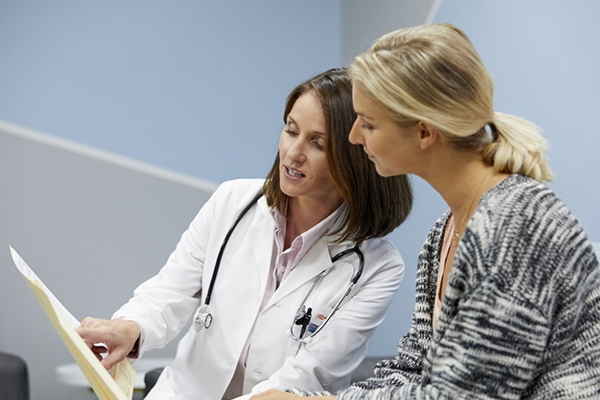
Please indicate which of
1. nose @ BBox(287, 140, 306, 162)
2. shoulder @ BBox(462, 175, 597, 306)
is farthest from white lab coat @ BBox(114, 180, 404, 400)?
shoulder @ BBox(462, 175, 597, 306)

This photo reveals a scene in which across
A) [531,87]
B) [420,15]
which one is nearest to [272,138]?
[420,15]

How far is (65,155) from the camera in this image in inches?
116

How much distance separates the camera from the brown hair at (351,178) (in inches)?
67.5

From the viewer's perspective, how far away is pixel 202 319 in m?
1.78

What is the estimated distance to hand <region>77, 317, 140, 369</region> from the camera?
1.57 metres

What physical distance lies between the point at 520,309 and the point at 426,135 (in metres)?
0.32

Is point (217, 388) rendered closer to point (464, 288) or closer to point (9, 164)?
point (464, 288)

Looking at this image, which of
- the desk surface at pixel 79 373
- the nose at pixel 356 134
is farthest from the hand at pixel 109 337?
the desk surface at pixel 79 373

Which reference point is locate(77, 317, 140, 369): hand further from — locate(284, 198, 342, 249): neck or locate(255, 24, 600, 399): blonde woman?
locate(255, 24, 600, 399): blonde woman

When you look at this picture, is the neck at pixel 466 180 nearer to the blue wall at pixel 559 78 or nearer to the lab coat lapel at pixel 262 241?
the lab coat lapel at pixel 262 241

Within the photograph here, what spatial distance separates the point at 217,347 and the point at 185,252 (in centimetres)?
27

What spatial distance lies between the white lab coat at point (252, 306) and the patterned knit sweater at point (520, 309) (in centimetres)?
57

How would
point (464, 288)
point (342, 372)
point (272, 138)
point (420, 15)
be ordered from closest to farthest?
point (464, 288), point (342, 372), point (420, 15), point (272, 138)

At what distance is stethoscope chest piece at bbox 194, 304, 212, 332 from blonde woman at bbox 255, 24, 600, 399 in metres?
0.60
